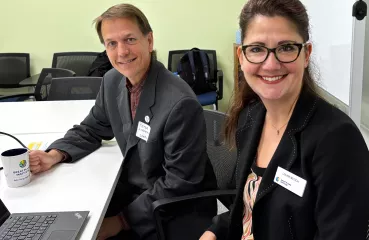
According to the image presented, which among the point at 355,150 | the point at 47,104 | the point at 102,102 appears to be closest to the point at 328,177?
the point at 355,150

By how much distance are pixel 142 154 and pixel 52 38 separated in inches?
144

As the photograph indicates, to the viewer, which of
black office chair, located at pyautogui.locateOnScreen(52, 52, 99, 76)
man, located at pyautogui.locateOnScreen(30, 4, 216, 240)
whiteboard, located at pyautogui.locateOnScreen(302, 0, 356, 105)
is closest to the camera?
man, located at pyautogui.locateOnScreen(30, 4, 216, 240)

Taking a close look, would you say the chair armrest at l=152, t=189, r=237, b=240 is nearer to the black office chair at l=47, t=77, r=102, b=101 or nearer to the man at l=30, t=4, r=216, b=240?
the man at l=30, t=4, r=216, b=240

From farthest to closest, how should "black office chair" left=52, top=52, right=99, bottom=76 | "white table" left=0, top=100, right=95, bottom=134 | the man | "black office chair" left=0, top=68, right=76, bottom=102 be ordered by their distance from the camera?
"black office chair" left=52, top=52, right=99, bottom=76
"black office chair" left=0, top=68, right=76, bottom=102
"white table" left=0, top=100, right=95, bottom=134
the man

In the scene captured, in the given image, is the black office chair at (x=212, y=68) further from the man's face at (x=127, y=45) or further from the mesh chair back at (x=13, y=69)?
the man's face at (x=127, y=45)

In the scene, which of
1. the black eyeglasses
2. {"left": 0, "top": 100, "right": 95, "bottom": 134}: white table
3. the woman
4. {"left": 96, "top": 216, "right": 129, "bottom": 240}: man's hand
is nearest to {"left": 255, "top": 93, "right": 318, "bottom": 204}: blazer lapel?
the woman

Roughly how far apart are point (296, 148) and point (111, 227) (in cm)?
87

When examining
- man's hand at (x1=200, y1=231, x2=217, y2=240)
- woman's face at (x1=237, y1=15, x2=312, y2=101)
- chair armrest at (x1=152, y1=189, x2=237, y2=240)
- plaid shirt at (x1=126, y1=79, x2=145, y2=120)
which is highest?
woman's face at (x1=237, y1=15, x2=312, y2=101)

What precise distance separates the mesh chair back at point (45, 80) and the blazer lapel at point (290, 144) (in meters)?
2.53

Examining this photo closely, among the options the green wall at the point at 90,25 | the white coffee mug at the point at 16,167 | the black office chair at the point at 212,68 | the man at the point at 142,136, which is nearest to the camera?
the white coffee mug at the point at 16,167

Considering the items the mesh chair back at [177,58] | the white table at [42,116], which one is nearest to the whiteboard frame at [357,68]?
the white table at [42,116]

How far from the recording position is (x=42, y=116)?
2.21m

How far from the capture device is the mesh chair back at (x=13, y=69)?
455 cm

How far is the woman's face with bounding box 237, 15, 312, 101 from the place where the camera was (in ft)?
3.10
